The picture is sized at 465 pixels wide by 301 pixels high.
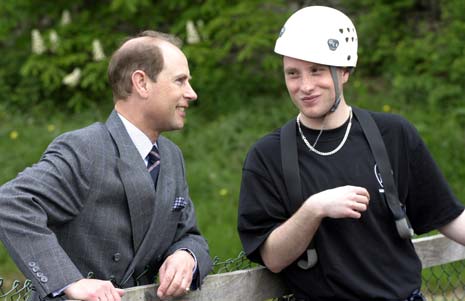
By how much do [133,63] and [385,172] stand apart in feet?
3.21

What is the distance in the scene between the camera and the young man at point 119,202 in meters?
2.76

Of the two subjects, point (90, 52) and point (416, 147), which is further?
point (90, 52)

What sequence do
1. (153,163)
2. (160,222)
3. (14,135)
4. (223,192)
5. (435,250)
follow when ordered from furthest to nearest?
(14,135), (223,192), (435,250), (153,163), (160,222)

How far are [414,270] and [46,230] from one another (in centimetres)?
134

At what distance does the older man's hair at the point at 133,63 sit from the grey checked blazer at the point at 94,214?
0.45ft

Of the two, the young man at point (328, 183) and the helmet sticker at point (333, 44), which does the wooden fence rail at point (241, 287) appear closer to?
the young man at point (328, 183)

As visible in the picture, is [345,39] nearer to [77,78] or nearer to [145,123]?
[145,123]

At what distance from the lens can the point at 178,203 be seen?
3193 millimetres

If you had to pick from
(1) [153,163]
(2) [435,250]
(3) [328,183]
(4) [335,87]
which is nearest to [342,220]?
(3) [328,183]

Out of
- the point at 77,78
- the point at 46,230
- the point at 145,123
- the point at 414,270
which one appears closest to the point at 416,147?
the point at 414,270

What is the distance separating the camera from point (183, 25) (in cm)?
858

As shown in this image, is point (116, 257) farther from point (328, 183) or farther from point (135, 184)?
point (328, 183)

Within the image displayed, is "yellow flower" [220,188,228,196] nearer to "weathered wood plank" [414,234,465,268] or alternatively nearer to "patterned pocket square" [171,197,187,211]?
"weathered wood plank" [414,234,465,268]

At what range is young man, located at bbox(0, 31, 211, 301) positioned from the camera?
9.05 ft
